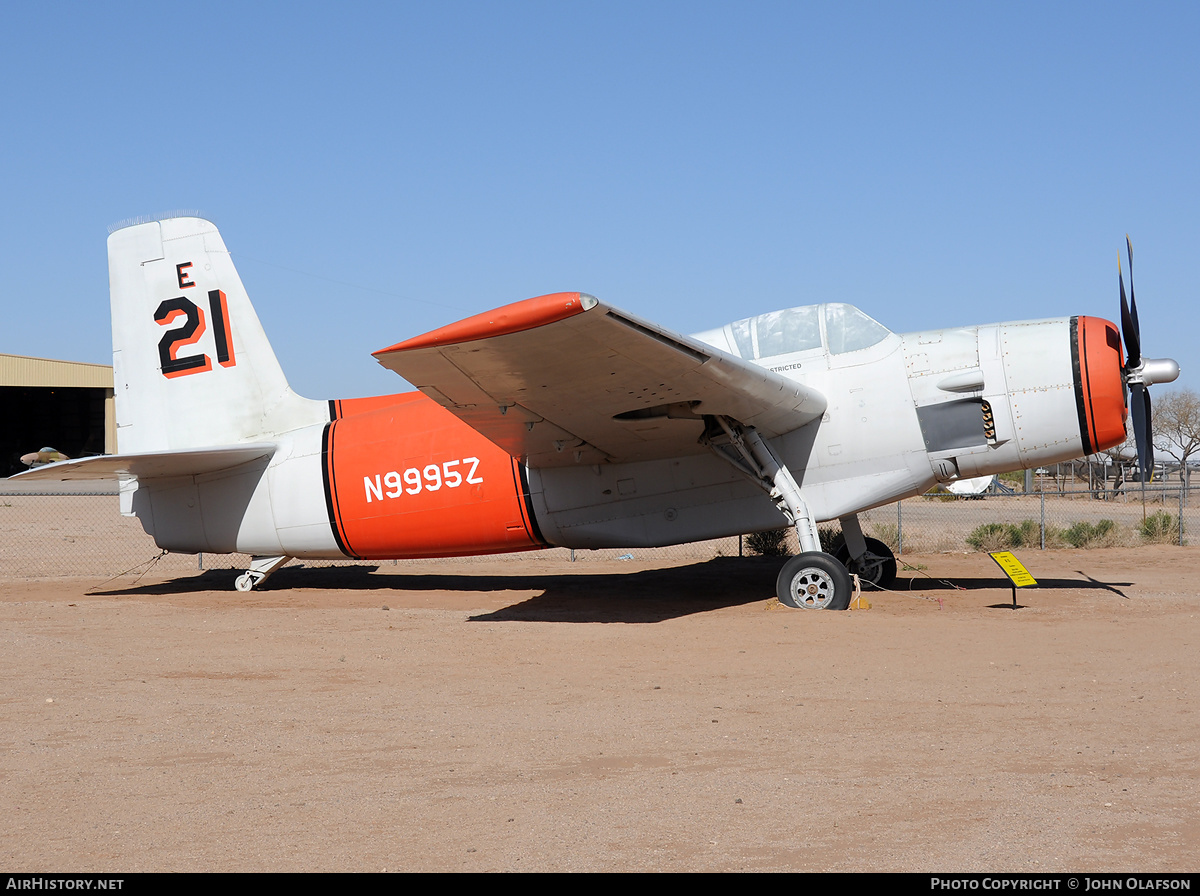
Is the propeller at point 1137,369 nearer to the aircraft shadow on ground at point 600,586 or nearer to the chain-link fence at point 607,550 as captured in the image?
the aircraft shadow on ground at point 600,586

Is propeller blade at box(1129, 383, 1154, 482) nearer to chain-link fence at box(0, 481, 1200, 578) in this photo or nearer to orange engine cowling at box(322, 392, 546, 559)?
chain-link fence at box(0, 481, 1200, 578)

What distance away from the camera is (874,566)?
1338 centimetres

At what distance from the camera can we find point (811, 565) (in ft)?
36.2

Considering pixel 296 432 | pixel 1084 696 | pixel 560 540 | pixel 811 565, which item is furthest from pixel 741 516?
pixel 296 432

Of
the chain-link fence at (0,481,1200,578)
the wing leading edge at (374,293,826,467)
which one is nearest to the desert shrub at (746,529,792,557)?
the chain-link fence at (0,481,1200,578)

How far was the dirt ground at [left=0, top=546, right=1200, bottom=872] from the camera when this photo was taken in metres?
4.02

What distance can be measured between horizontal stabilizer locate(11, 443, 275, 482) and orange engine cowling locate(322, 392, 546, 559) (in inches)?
45.4

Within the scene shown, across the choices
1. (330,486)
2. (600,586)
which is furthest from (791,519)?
(330,486)

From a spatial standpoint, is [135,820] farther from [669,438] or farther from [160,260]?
[160,260]

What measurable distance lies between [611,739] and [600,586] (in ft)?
29.3

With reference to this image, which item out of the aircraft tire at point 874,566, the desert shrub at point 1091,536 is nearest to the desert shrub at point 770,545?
the aircraft tire at point 874,566

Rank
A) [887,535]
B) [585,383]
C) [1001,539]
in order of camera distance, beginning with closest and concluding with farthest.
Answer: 1. [585,383]
2. [1001,539]
3. [887,535]

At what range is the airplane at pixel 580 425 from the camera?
32.0 ft

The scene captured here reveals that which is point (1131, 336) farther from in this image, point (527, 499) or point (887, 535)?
point (887, 535)
